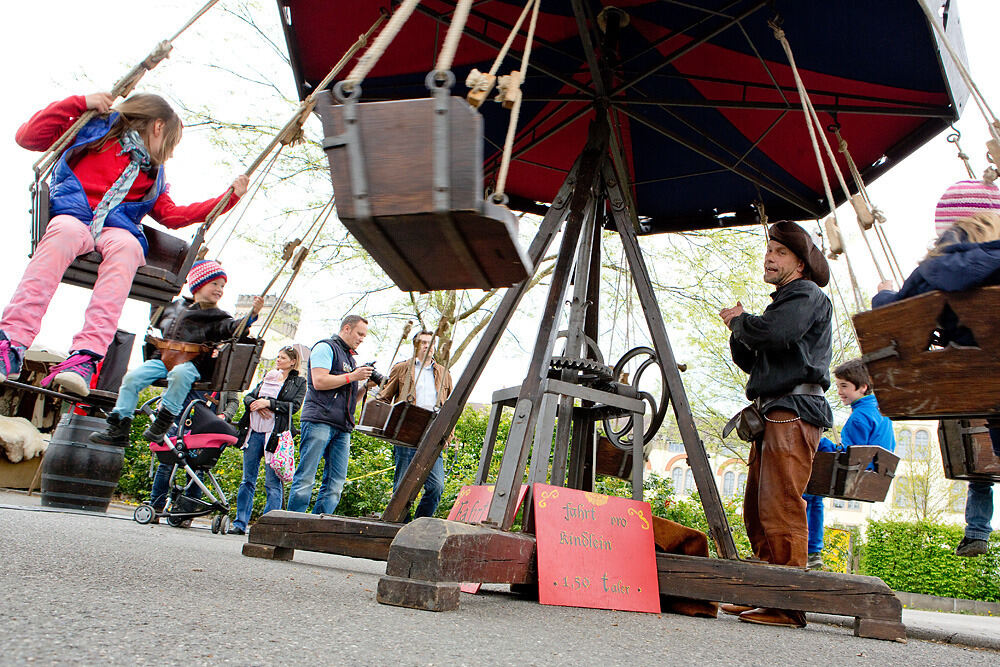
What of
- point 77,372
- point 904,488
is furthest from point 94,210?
point 904,488

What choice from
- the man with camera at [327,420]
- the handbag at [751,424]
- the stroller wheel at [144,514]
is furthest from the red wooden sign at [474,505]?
the stroller wheel at [144,514]

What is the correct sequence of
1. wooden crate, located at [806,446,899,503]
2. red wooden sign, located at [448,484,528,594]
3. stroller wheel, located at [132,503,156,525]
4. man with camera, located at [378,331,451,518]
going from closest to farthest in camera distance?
1. red wooden sign, located at [448,484,528,594]
2. wooden crate, located at [806,446,899,503]
3. stroller wheel, located at [132,503,156,525]
4. man with camera, located at [378,331,451,518]

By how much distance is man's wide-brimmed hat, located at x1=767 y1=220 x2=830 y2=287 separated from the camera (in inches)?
146

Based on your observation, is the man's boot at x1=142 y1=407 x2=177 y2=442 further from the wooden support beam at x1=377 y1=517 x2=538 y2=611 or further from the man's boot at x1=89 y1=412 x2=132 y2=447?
the wooden support beam at x1=377 y1=517 x2=538 y2=611

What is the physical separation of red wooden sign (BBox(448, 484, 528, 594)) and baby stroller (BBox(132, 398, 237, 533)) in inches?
141

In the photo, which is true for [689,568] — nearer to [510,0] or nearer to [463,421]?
[510,0]

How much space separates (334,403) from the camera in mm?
5582

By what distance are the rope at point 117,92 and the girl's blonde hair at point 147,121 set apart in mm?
200

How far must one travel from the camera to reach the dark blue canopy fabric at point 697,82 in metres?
4.16

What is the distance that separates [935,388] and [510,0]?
368cm

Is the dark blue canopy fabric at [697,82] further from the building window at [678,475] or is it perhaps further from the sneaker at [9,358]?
the building window at [678,475]

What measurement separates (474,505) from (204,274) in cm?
309

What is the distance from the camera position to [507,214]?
1.98 meters

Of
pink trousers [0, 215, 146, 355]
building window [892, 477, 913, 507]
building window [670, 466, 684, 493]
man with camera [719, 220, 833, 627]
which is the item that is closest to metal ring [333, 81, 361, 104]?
pink trousers [0, 215, 146, 355]
